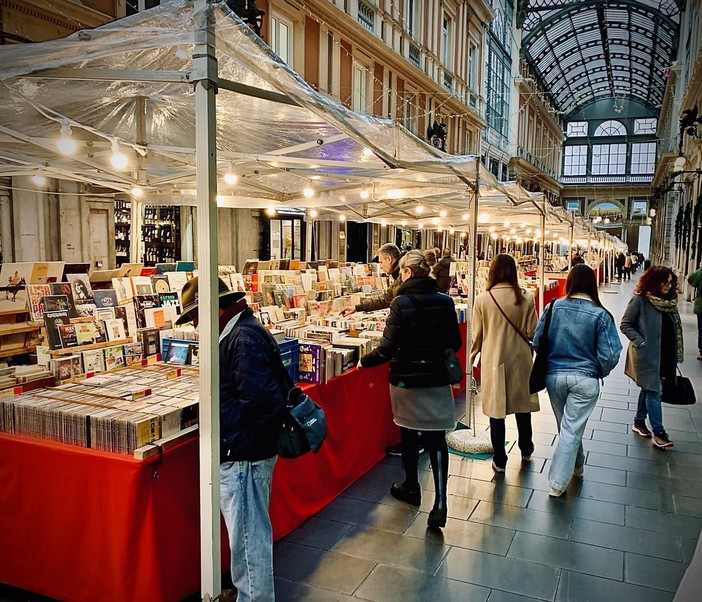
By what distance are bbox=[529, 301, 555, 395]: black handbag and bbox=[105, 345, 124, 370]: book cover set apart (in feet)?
9.65

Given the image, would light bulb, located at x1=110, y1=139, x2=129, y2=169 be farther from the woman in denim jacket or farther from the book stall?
the woman in denim jacket

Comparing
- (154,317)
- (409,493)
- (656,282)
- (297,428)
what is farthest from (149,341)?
(656,282)

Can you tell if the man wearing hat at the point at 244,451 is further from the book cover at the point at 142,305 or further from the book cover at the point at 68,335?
the book cover at the point at 142,305

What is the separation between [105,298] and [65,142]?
1.27 m

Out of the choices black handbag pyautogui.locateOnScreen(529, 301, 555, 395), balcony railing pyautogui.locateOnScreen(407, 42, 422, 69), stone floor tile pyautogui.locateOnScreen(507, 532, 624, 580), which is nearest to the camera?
stone floor tile pyautogui.locateOnScreen(507, 532, 624, 580)

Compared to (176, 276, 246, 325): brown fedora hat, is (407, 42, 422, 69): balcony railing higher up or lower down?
higher up

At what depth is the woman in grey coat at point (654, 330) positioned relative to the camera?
5.37 metres

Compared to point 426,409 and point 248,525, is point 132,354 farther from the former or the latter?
point 426,409

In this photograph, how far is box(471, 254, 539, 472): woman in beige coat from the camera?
4.80 m

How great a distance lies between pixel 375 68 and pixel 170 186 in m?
14.5

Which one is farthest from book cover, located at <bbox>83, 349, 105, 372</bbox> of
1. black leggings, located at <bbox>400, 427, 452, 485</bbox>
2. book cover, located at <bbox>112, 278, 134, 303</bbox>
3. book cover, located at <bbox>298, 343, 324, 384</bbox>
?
black leggings, located at <bbox>400, 427, 452, 485</bbox>

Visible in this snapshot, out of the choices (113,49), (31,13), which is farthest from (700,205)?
(113,49)

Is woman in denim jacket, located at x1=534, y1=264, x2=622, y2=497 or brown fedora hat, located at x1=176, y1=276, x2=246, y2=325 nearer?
brown fedora hat, located at x1=176, y1=276, x2=246, y2=325

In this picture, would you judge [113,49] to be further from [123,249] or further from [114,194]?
[123,249]
